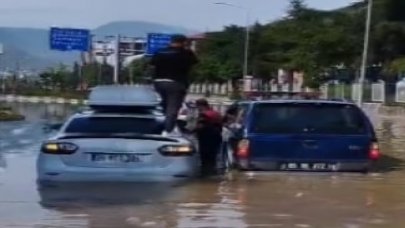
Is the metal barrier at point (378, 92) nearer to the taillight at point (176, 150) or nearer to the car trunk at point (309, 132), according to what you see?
the car trunk at point (309, 132)

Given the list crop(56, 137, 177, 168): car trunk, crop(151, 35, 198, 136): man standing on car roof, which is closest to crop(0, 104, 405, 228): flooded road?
crop(56, 137, 177, 168): car trunk

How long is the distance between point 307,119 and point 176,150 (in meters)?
2.78

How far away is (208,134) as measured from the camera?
17750 mm

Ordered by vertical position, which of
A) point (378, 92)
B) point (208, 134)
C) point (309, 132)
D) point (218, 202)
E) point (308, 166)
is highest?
point (309, 132)

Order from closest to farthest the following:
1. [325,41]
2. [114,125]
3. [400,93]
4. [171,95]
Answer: [114,125], [171,95], [400,93], [325,41]

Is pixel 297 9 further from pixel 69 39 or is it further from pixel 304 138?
pixel 304 138

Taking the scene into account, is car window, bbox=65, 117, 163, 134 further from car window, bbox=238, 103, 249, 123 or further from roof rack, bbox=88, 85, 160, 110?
roof rack, bbox=88, 85, 160, 110

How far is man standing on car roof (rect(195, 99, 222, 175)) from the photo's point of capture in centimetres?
1769

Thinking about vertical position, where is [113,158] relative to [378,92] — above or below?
above

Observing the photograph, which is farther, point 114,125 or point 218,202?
point 114,125

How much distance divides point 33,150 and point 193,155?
885cm

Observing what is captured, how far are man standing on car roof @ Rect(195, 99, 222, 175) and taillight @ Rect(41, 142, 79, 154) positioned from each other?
16.5 feet

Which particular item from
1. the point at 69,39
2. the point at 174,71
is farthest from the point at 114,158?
the point at 69,39

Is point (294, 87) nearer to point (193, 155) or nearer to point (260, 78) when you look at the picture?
point (260, 78)
